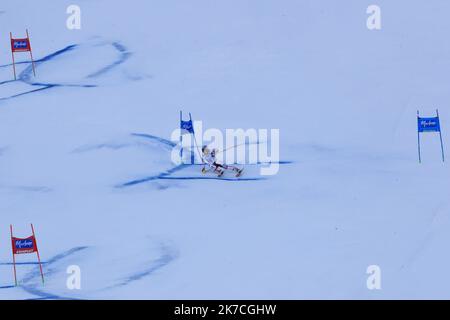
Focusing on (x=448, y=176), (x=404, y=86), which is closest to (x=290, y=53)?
(x=404, y=86)

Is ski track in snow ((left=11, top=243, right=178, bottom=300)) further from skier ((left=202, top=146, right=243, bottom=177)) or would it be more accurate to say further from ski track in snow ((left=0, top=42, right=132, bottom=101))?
ski track in snow ((left=0, top=42, right=132, bottom=101))

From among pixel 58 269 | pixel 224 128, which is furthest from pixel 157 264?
pixel 224 128

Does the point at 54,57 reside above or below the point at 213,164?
above

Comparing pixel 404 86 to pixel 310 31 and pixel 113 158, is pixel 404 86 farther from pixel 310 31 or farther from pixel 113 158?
pixel 113 158

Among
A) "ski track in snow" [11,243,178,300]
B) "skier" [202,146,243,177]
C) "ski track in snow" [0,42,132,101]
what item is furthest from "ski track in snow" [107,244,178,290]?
"ski track in snow" [0,42,132,101]

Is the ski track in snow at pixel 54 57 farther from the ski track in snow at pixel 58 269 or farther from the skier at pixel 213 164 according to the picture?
the ski track in snow at pixel 58 269

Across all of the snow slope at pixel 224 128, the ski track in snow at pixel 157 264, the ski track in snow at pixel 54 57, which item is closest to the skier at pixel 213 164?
the snow slope at pixel 224 128

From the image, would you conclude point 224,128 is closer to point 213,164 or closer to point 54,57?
point 213,164
